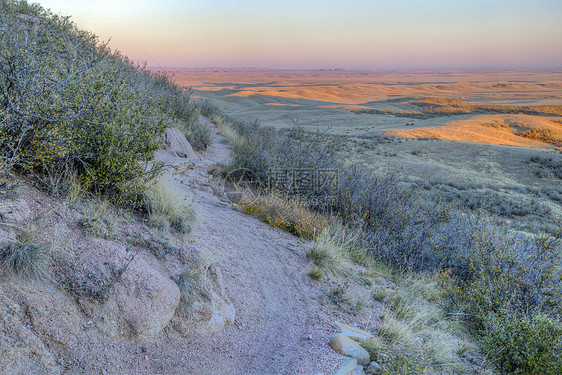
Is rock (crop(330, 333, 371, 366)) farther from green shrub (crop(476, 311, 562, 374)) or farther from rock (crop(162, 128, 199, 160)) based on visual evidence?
rock (crop(162, 128, 199, 160))

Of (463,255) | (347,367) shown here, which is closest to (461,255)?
(463,255)

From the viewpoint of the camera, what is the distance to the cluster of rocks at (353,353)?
3.06 m

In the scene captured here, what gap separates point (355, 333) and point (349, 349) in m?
0.35

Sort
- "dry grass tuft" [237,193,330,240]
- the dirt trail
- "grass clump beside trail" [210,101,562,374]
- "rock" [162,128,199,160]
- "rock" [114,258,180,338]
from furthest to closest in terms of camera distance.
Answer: "rock" [162,128,199,160] → "dry grass tuft" [237,193,330,240] → "grass clump beside trail" [210,101,562,374] → the dirt trail → "rock" [114,258,180,338]

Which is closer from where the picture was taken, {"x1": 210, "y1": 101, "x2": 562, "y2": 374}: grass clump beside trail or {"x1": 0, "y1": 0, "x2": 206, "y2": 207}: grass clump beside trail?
{"x1": 0, "y1": 0, "x2": 206, "y2": 207}: grass clump beside trail

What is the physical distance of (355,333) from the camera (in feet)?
11.7

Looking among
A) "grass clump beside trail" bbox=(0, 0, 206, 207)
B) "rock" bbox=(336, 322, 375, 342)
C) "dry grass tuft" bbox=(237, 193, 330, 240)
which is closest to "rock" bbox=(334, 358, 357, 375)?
"rock" bbox=(336, 322, 375, 342)

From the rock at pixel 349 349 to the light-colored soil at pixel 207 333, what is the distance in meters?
0.07

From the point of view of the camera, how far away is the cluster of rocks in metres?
3.06

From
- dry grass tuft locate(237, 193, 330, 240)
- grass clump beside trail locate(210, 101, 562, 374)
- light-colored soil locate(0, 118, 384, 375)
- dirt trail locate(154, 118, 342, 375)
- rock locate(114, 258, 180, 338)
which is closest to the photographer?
light-colored soil locate(0, 118, 384, 375)

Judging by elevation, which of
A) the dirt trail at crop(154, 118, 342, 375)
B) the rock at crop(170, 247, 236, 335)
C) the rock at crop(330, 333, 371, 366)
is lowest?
the rock at crop(330, 333, 371, 366)

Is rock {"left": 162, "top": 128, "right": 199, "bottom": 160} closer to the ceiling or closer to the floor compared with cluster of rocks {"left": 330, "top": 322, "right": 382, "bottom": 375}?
closer to the ceiling

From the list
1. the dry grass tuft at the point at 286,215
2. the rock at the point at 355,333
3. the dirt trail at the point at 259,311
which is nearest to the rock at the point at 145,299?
the dirt trail at the point at 259,311

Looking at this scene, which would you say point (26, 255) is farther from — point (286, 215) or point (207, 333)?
point (286, 215)
